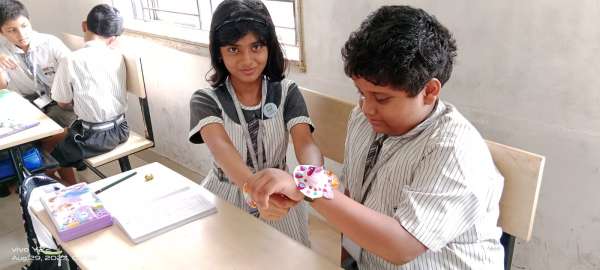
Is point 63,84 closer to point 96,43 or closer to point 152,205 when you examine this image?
point 96,43

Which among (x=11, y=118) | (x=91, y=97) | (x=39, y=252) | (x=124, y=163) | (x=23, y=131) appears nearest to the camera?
(x=39, y=252)

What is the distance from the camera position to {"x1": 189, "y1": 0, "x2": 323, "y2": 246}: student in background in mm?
1370

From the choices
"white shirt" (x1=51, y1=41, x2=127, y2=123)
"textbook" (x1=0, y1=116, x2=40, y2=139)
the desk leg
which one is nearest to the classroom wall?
"white shirt" (x1=51, y1=41, x2=127, y2=123)

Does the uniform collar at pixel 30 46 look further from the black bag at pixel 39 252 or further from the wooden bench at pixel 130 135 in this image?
the black bag at pixel 39 252

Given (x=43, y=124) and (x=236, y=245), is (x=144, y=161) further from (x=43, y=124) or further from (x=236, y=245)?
(x=236, y=245)

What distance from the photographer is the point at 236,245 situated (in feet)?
3.61

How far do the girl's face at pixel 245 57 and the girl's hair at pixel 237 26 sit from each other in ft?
0.05

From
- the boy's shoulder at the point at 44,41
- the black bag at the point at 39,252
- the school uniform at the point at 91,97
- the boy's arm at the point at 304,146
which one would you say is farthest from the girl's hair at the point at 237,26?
the boy's shoulder at the point at 44,41

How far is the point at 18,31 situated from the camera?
2.84m

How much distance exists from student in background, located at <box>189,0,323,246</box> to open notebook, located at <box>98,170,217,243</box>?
14cm

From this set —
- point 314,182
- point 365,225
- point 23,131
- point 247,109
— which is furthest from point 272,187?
point 23,131

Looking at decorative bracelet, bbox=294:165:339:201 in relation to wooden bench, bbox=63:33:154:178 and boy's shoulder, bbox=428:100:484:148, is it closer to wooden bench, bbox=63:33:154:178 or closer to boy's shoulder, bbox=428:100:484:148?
boy's shoulder, bbox=428:100:484:148

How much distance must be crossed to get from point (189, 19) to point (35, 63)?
108cm

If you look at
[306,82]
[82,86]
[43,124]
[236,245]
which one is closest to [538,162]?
[236,245]
